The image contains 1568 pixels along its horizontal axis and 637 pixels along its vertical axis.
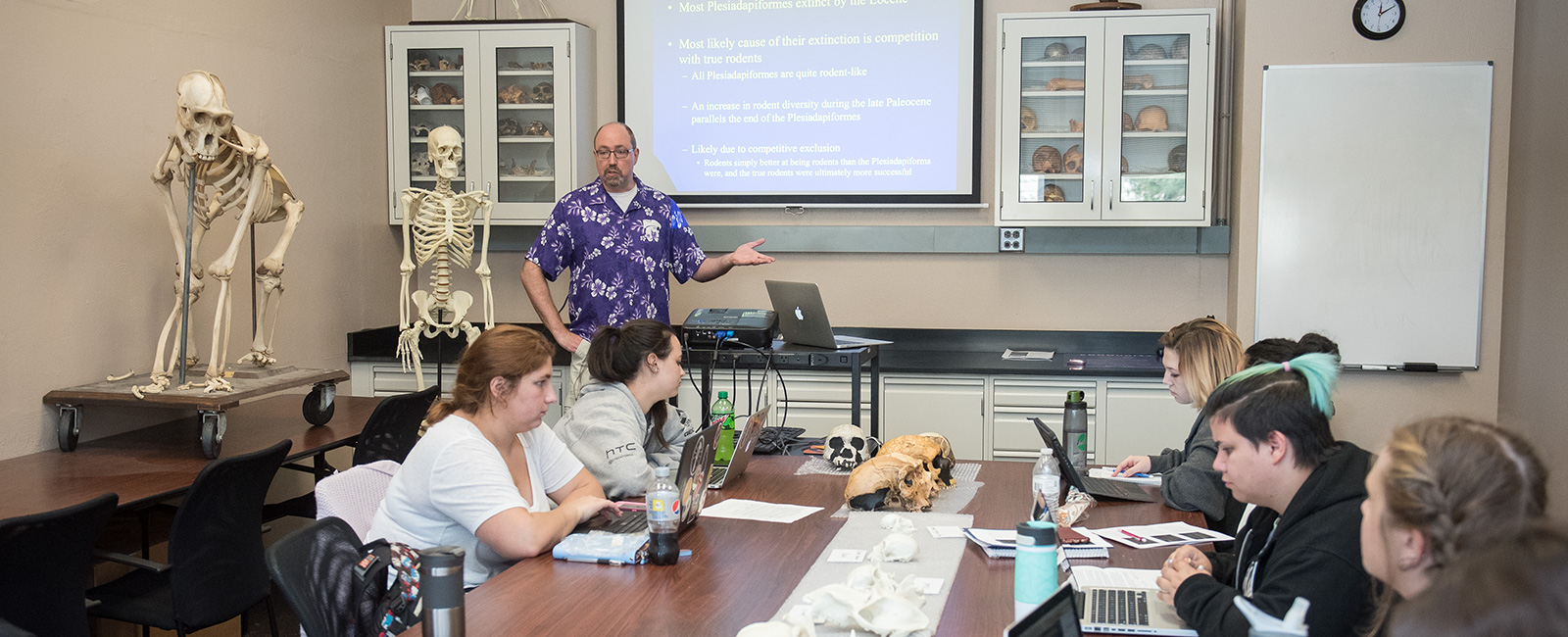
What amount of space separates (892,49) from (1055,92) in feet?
2.58

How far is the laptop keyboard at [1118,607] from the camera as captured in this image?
1.73 m

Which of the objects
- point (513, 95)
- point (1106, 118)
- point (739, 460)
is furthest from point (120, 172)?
point (1106, 118)

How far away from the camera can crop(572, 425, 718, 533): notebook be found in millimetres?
2223

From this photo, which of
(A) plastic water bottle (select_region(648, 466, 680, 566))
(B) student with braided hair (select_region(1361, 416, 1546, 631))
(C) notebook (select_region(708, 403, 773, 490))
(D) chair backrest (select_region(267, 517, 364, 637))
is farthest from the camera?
(C) notebook (select_region(708, 403, 773, 490))

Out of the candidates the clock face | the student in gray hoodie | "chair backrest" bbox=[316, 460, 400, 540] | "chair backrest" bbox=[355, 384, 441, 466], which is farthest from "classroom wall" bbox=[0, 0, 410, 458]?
the clock face

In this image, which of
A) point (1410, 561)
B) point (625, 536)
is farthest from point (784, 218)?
point (1410, 561)

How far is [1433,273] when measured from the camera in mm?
4336

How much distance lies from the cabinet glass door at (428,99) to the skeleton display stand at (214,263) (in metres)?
1.56

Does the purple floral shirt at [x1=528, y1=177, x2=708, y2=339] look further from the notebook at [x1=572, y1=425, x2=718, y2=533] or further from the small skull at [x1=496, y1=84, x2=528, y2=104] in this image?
the notebook at [x1=572, y1=425, x2=718, y2=533]

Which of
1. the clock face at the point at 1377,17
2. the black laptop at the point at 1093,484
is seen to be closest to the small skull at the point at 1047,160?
the clock face at the point at 1377,17

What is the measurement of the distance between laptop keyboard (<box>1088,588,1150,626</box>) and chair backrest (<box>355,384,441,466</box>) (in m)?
2.37

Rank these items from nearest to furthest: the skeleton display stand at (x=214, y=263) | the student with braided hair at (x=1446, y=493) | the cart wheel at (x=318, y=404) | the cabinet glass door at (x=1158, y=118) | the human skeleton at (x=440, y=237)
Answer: the student with braided hair at (x=1446, y=493), the skeleton display stand at (x=214, y=263), the cart wheel at (x=318, y=404), the human skeleton at (x=440, y=237), the cabinet glass door at (x=1158, y=118)

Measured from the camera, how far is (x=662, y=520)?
6.75 ft

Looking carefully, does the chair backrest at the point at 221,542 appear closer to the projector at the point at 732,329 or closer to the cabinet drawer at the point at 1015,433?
the projector at the point at 732,329
